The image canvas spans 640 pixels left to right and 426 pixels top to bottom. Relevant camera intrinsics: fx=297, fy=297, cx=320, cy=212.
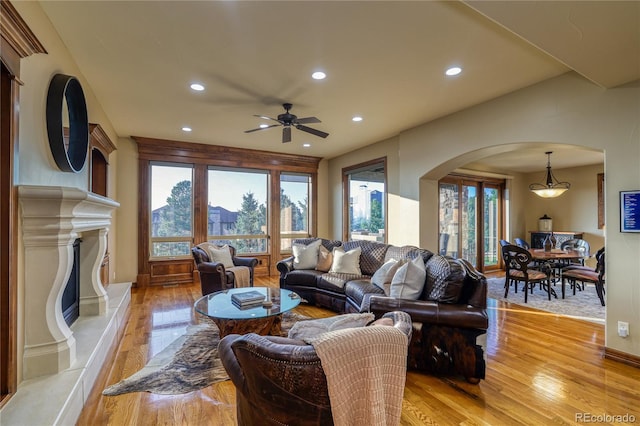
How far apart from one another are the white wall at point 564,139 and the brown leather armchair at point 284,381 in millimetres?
3207

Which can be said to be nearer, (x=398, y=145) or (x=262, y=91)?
(x=262, y=91)

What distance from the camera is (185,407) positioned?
2117mm

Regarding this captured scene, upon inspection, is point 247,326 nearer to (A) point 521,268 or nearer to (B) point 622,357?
(B) point 622,357

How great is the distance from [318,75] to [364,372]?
2912 millimetres

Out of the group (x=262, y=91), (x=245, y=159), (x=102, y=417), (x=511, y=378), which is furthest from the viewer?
(x=245, y=159)

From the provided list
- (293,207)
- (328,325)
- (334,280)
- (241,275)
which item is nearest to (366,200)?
(293,207)

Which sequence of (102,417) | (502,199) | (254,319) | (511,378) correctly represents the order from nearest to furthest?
1. (102,417)
2. (511,378)
3. (254,319)
4. (502,199)

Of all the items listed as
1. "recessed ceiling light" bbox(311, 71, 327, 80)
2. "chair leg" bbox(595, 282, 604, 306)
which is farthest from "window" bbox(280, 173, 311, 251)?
"chair leg" bbox(595, 282, 604, 306)

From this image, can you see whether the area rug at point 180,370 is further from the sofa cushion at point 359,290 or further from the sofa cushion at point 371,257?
the sofa cushion at point 371,257

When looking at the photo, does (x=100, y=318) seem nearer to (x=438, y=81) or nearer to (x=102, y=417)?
(x=102, y=417)

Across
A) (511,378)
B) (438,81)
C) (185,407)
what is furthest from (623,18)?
(185,407)

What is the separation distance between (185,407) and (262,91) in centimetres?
324

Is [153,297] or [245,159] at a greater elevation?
[245,159]

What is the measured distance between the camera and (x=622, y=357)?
2.77 m
